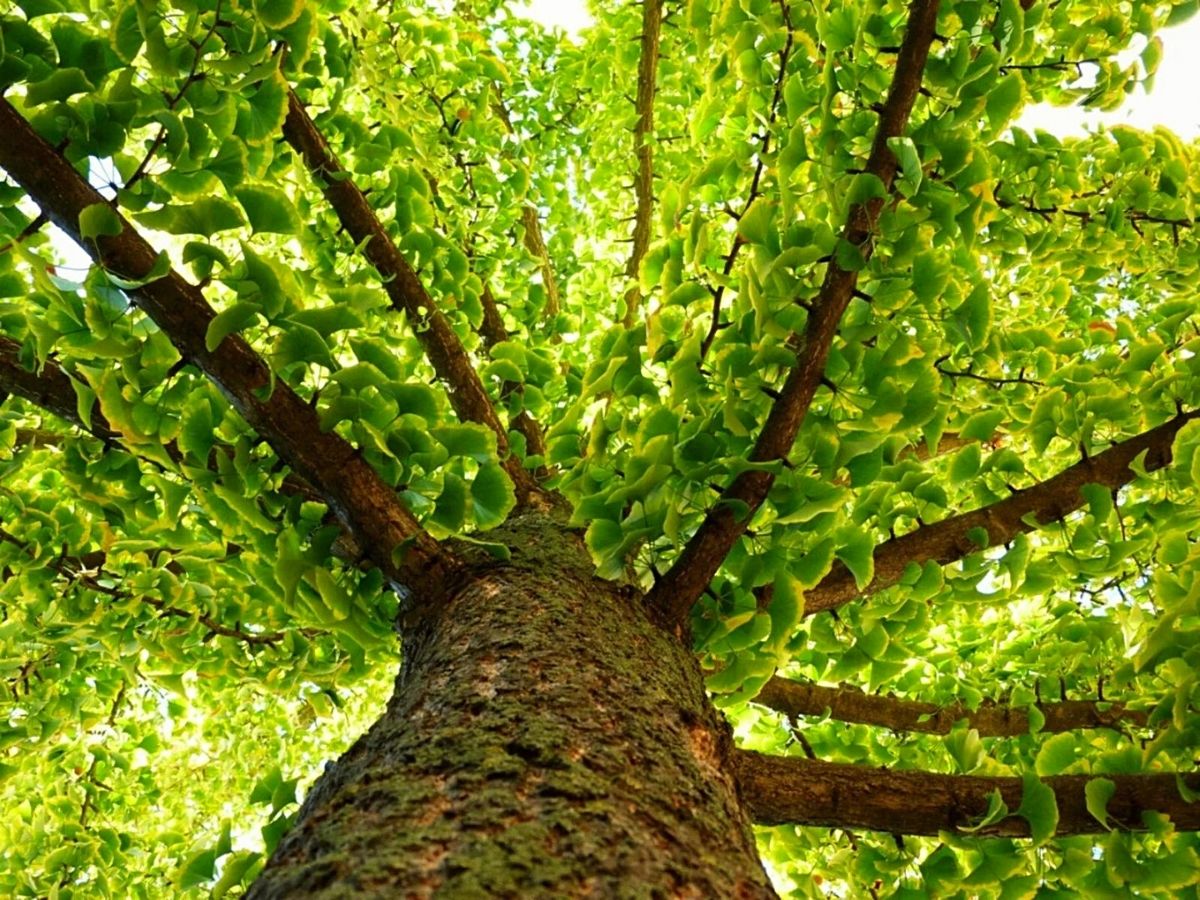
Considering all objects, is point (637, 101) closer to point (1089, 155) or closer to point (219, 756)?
point (1089, 155)

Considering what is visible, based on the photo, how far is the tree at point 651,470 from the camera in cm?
91

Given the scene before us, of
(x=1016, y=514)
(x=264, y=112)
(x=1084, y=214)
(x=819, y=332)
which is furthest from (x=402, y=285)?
(x=1084, y=214)

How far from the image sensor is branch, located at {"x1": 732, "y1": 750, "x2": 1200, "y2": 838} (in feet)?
3.84

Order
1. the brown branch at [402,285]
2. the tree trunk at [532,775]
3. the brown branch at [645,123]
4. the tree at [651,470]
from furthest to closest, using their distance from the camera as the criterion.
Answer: the brown branch at [645,123]
the brown branch at [402,285]
the tree at [651,470]
the tree trunk at [532,775]

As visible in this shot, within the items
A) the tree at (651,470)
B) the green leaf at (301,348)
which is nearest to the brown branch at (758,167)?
the tree at (651,470)

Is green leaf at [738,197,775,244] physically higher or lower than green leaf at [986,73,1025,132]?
lower

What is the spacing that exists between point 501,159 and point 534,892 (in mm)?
2638

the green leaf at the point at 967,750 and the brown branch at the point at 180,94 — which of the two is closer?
the brown branch at the point at 180,94

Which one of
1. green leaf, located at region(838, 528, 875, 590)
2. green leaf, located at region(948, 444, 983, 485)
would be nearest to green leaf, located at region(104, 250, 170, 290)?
green leaf, located at region(838, 528, 875, 590)

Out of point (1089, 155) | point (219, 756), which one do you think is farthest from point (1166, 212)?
point (219, 756)

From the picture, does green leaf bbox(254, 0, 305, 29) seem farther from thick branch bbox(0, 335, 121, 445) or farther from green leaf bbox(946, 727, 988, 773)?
green leaf bbox(946, 727, 988, 773)

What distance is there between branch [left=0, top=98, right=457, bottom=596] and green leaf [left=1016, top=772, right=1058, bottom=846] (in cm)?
85

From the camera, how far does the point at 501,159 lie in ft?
9.39

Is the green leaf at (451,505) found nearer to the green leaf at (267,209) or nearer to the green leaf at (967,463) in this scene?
the green leaf at (267,209)
